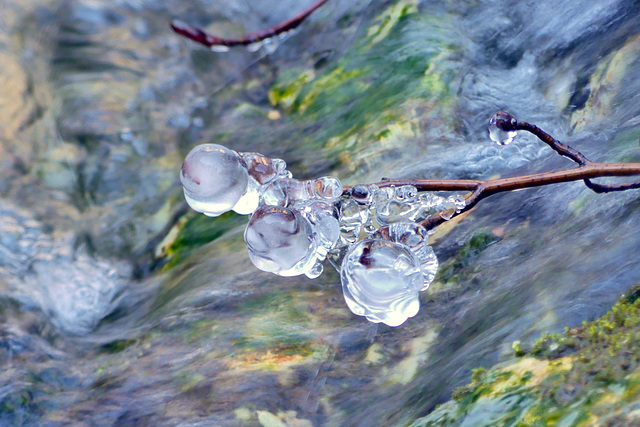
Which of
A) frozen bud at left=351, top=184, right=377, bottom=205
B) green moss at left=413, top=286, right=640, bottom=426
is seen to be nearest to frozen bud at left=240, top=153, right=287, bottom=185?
frozen bud at left=351, top=184, right=377, bottom=205

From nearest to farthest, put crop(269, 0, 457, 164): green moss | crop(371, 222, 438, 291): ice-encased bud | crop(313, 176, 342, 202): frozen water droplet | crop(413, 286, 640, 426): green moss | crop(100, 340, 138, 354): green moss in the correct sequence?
crop(413, 286, 640, 426): green moss, crop(371, 222, 438, 291): ice-encased bud, crop(313, 176, 342, 202): frozen water droplet, crop(100, 340, 138, 354): green moss, crop(269, 0, 457, 164): green moss

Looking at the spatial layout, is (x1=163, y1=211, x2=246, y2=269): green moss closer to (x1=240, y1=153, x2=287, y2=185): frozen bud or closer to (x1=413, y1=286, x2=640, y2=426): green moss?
(x1=240, y1=153, x2=287, y2=185): frozen bud

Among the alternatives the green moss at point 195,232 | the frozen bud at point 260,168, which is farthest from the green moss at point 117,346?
the frozen bud at point 260,168

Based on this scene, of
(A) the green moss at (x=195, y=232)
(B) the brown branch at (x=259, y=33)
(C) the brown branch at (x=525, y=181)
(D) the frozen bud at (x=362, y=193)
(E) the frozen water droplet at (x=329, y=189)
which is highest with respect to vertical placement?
(C) the brown branch at (x=525, y=181)

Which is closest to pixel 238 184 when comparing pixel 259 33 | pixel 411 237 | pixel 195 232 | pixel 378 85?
pixel 411 237

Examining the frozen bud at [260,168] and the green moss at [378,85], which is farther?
the green moss at [378,85]

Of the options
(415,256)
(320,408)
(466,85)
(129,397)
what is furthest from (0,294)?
(466,85)

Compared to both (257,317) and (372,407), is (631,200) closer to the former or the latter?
(372,407)

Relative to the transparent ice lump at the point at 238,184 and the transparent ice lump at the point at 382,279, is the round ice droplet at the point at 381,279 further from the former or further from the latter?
the transparent ice lump at the point at 238,184

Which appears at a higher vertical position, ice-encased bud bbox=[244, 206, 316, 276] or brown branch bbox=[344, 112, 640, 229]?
brown branch bbox=[344, 112, 640, 229]
